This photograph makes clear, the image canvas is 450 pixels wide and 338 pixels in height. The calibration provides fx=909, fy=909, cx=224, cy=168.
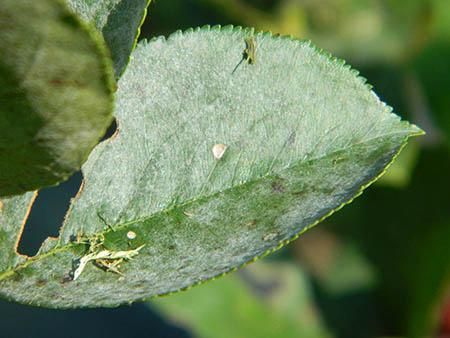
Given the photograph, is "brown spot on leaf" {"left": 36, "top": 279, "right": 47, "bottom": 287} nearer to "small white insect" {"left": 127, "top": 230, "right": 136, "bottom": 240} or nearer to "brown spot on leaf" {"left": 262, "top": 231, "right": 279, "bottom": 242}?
"small white insect" {"left": 127, "top": 230, "right": 136, "bottom": 240}

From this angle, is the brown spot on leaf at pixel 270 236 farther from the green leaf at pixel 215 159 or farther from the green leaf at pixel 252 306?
the green leaf at pixel 252 306

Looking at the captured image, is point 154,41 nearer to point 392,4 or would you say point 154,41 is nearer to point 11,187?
point 11,187

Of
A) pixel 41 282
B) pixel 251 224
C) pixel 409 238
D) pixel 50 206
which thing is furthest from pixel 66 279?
pixel 409 238

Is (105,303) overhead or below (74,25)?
below

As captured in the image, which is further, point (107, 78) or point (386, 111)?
point (386, 111)

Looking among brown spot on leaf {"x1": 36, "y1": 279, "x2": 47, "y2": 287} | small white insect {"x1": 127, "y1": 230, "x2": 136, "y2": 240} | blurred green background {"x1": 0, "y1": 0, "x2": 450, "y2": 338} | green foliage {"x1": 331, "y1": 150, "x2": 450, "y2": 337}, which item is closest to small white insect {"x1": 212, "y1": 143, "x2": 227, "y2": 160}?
small white insect {"x1": 127, "y1": 230, "x2": 136, "y2": 240}

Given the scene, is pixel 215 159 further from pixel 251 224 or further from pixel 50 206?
pixel 50 206

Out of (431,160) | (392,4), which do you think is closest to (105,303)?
(431,160)
